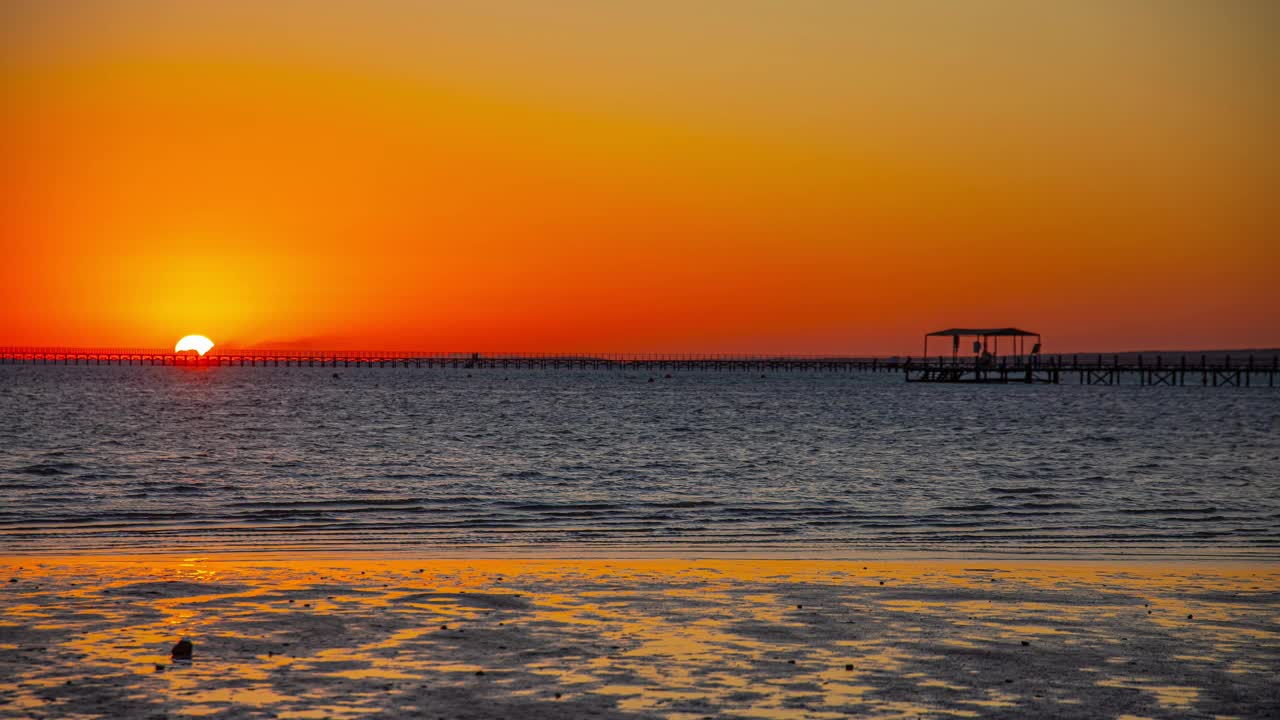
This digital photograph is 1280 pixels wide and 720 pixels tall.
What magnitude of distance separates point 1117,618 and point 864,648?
2957mm

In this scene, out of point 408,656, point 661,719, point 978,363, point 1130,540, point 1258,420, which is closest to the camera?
point 661,719

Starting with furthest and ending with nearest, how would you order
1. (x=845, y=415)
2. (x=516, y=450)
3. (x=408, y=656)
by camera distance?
(x=845, y=415)
(x=516, y=450)
(x=408, y=656)

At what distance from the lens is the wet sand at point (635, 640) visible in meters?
9.30

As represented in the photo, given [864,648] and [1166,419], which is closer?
[864,648]

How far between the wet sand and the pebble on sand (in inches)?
3.7

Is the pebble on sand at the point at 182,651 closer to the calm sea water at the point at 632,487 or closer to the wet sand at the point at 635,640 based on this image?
the wet sand at the point at 635,640


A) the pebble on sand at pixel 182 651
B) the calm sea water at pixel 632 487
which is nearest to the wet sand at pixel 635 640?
the pebble on sand at pixel 182 651

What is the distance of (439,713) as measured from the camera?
894 centimetres

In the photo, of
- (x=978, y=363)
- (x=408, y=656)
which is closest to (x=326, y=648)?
(x=408, y=656)

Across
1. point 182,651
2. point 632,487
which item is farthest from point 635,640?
point 632,487

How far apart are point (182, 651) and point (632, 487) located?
20.5m

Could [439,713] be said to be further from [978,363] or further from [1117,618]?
[978,363]

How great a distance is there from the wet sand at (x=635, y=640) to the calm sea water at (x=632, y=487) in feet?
11.5

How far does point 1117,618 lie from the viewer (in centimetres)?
1250
